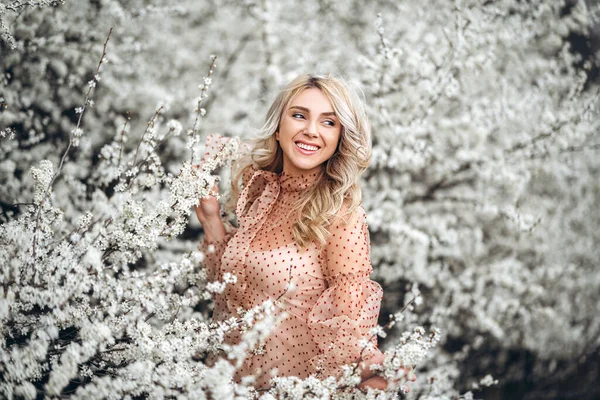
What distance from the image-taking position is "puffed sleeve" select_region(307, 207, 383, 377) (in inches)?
76.8

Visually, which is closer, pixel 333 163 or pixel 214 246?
pixel 333 163

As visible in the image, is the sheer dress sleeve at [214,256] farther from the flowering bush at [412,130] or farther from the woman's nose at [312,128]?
the woman's nose at [312,128]

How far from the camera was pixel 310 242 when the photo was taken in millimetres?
2168

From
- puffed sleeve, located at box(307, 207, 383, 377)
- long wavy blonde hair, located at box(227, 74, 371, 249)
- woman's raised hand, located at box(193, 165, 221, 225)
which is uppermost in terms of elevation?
long wavy blonde hair, located at box(227, 74, 371, 249)

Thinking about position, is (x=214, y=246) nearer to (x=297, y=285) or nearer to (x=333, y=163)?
(x=297, y=285)

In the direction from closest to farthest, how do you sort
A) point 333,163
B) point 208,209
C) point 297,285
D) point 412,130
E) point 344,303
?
point 344,303 < point 297,285 < point 333,163 < point 208,209 < point 412,130

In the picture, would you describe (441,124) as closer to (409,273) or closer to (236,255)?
(409,273)

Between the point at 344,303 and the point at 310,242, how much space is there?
0.31m

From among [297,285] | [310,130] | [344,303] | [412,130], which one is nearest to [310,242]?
[297,285]

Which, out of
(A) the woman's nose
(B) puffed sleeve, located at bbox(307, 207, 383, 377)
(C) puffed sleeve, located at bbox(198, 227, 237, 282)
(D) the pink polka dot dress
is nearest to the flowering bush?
(C) puffed sleeve, located at bbox(198, 227, 237, 282)

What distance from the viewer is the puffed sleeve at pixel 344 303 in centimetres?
195

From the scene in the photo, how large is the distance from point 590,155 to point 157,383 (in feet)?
16.2

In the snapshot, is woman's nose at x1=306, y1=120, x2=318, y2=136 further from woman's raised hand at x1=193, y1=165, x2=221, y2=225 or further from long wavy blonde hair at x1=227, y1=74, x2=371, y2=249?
woman's raised hand at x1=193, y1=165, x2=221, y2=225

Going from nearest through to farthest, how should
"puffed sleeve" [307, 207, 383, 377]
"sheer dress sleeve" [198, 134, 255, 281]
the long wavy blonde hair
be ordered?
"puffed sleeve" [307, 207, 383, 377], the long wavy blonde hair, "sheer dress sleeve" [198, 134, 255, 281]
